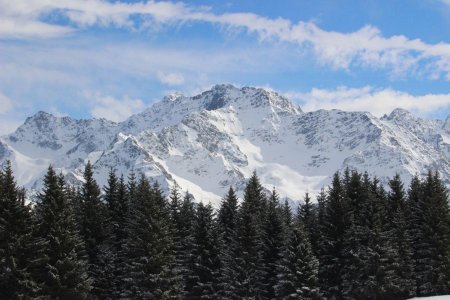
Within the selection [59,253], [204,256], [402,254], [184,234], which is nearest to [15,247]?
[59,253]

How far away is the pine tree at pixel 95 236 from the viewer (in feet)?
193

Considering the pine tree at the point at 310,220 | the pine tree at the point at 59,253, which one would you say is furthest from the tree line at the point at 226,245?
the pine tree at the point at 310,220

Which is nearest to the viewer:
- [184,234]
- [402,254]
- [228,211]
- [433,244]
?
[433,244]

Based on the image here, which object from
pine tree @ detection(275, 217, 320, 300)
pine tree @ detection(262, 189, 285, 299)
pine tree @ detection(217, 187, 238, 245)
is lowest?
pine tree @ detection(275, 217, 320, 300)

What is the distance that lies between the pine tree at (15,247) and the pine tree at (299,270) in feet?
68.5

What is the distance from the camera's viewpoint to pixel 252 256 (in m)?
58.9

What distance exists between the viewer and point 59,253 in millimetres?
46312

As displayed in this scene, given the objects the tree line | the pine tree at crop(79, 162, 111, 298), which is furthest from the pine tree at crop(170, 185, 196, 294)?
the pine tree at crop(79, 162, 111, 298)

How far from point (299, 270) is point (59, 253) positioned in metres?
20.0

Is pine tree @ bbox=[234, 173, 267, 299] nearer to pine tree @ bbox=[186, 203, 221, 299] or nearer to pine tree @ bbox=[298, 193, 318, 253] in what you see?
pine tree @ bbox=[186, 203, 221, 299]

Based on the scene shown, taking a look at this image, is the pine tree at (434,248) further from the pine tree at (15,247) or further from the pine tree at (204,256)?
the pine tree at (15,247)

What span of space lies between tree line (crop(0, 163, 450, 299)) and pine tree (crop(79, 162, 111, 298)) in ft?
0.34

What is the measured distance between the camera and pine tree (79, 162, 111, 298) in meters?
58.8

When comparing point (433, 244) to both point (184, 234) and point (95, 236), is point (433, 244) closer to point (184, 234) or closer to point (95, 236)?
point (184, 234)
